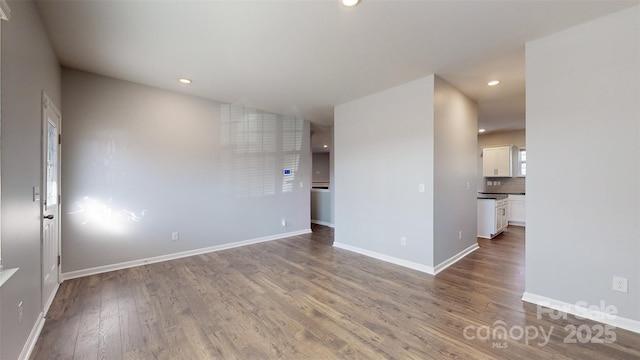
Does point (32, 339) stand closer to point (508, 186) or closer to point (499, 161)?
point (499, 161)

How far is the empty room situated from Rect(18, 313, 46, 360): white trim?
0.05m

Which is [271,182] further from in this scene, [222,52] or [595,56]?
[595,56]

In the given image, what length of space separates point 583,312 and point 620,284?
0.39 meters

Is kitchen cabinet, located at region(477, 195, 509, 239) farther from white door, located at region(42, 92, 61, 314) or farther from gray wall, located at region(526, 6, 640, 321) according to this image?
white door, located at region(42, 92, 61, 314)

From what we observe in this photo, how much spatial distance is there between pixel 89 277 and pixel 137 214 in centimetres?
92

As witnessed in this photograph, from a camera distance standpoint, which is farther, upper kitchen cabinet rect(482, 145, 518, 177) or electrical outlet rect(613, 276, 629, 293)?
upper kitchen cabinet rect(482, 145, 518, 177)

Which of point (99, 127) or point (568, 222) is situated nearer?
point (568, 222)

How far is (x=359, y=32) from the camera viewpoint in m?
2.42

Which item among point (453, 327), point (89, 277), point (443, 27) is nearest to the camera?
point (453, 327)

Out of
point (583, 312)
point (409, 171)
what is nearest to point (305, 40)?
point (409, 171)

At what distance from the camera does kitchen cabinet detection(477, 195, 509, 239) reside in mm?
5332

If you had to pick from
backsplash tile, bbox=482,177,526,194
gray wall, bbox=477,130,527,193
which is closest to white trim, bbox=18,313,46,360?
gray wall, bbox=477,130,527,193

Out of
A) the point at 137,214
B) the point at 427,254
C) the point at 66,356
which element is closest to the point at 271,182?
the point at 137,214

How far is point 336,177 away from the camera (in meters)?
4.74
